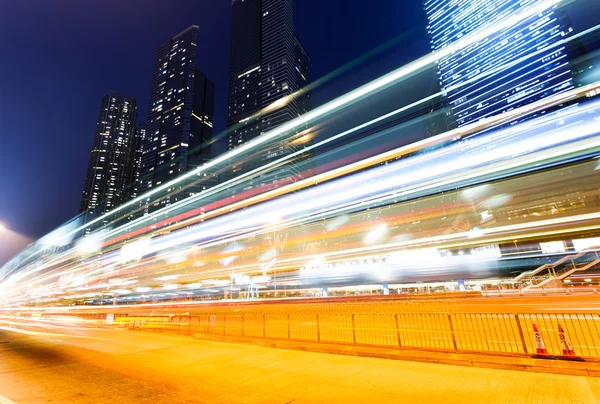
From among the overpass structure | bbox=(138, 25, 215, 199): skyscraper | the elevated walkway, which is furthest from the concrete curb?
bbox=(138, 25, 215, 199): skyscraper

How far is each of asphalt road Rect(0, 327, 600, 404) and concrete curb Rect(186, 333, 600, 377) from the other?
9.7 inches

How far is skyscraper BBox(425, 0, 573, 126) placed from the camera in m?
43.8

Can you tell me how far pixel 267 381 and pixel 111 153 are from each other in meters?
191

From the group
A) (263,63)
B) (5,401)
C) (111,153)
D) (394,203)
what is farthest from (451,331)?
(111,153)

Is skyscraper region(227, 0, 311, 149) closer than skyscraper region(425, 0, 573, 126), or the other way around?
skyscraper region(425, 0, 573, 126)

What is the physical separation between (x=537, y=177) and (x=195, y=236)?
22.3 meters

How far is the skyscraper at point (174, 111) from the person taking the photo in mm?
118938

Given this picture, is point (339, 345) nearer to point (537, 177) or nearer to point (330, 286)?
point (537, 177)

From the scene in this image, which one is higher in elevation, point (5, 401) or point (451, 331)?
point (451, 331)

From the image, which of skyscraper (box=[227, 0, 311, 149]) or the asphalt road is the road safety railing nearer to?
the asphalt road

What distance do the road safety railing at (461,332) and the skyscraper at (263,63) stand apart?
6295cm

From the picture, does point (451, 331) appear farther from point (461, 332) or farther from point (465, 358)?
point (461, 332)

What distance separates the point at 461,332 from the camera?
9336mm

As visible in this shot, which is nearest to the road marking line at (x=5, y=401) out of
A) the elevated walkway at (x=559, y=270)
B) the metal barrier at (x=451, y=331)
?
the metal barrier at (x=451, y=331)
